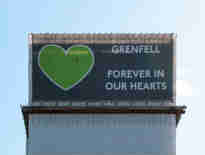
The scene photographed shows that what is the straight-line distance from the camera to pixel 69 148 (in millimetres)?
54469

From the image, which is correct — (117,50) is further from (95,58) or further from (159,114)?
(159,114)

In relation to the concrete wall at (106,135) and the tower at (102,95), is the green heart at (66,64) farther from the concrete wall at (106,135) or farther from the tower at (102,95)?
the concrete wall at (106,135)

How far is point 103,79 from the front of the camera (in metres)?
56.1

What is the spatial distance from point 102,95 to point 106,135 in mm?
3500

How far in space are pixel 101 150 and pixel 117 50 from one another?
8.65 m

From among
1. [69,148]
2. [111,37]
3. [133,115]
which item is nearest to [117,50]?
[111,37]

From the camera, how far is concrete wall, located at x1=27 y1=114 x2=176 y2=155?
2146 inches

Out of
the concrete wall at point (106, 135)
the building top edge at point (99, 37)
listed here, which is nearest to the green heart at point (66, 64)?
the building top edge at point (99, 37)

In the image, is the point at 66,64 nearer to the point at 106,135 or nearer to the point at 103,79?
the point at 103,79

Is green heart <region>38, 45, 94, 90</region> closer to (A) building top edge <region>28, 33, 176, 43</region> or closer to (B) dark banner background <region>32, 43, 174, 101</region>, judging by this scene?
(B) dark banner background <region>32, 43, 174, 101</region>

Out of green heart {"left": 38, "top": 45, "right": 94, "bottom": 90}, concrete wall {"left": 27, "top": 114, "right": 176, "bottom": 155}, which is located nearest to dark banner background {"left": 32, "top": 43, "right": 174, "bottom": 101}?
green heart {"left": 38, "top": 45, "right": 94, "bottom": 90}

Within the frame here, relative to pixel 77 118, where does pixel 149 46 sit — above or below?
above

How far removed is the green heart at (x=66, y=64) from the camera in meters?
55.8

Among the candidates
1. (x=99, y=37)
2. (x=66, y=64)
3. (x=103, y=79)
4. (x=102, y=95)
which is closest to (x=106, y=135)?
(x=102, y=95)
